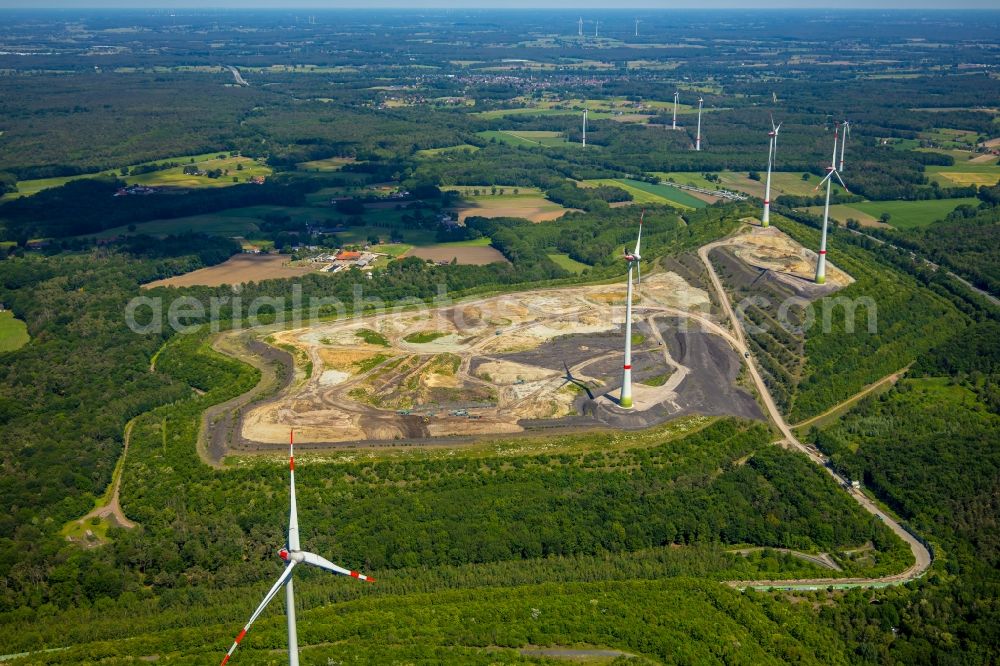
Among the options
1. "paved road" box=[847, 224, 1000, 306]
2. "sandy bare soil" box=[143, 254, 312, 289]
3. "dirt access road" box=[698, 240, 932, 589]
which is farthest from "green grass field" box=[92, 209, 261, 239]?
"paved road" box=[847, 224, 1000, 306]

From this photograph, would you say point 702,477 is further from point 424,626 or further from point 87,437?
point 87,437

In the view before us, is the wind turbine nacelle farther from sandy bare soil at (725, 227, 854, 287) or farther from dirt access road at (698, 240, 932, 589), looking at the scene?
sandy bare soil at (725, 227, 854, 287)

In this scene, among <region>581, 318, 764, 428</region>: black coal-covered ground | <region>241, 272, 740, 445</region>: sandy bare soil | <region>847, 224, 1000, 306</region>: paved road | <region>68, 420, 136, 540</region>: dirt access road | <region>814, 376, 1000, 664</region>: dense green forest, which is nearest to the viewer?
<region>814, 376, 1000, 664</region>: dense green forest

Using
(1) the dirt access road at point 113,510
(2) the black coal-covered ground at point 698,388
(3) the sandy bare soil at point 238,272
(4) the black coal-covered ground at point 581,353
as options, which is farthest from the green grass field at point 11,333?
(2) the black coal-covered ground at point 698,388

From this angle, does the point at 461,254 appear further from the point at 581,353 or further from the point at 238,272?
the point at 581,353

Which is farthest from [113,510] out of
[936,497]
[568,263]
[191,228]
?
[191,228]

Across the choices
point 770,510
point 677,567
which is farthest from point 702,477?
point 677,567
